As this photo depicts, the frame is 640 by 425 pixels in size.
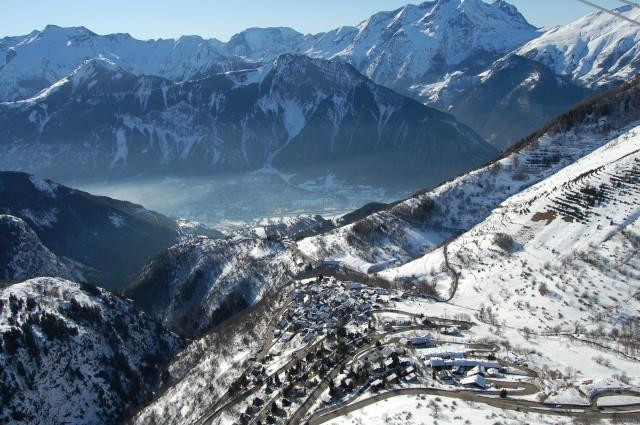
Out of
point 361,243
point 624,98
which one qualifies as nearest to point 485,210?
point 361,243

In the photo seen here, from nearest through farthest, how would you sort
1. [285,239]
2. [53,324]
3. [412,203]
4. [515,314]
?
[515,314], [53,324], [412,203], [285,239]

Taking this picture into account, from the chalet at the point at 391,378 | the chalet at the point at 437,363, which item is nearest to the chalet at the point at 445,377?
the chalet at the point at 437,363

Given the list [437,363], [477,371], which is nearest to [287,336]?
[437,363]

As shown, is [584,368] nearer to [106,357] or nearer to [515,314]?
[515,314]

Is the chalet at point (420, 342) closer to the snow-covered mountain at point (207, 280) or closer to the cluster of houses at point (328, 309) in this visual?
the cluster of houses at point (328, 309)

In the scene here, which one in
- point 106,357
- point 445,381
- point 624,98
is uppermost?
point 624,98

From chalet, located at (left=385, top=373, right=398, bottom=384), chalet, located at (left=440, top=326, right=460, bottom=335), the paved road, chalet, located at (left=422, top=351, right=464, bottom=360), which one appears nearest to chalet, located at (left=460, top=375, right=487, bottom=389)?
the paved road
